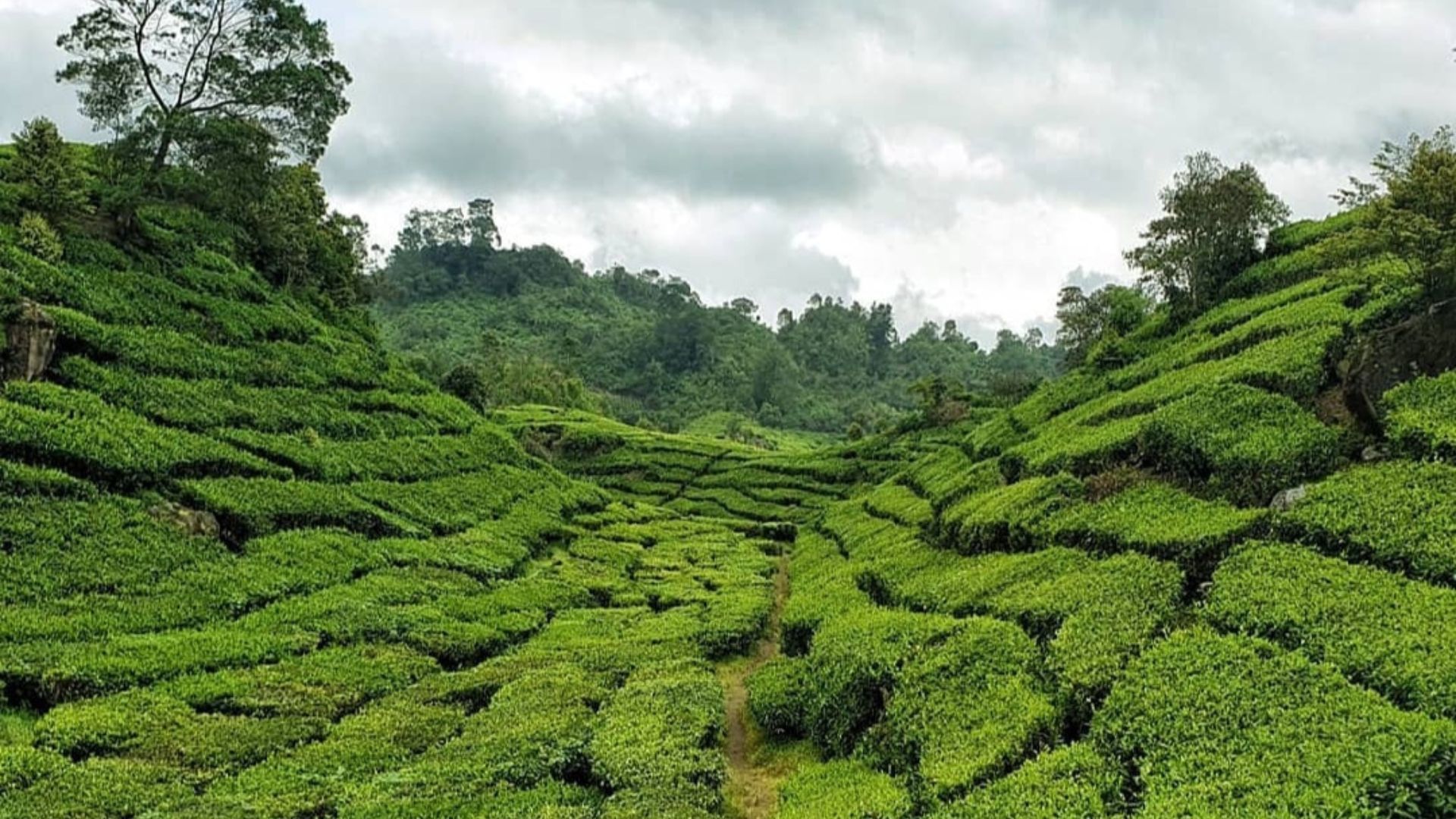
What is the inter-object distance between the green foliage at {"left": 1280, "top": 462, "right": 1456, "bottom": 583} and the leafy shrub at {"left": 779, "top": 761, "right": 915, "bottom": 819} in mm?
7936

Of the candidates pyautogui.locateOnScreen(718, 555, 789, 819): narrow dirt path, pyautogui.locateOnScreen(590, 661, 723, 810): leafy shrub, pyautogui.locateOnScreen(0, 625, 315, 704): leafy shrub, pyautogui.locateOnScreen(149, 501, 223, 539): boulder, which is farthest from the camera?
pyautogui.locateOnScreen(149, 501, 223, 539): boulder

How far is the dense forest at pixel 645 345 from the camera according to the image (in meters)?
115

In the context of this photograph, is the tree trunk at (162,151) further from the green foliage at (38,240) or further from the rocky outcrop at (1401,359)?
the rocky outcrop at (1401,359)

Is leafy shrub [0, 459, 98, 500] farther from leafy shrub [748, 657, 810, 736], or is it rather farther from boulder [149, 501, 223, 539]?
leafy shrub [748, 657, 810, 736]

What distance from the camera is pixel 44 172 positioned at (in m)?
29.6

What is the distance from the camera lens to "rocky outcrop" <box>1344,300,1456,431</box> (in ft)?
55.6

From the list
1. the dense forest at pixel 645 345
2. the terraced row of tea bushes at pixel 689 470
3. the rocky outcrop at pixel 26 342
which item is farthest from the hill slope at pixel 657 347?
the rocky outcrop at pixel 26 342

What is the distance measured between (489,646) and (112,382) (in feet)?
47.9

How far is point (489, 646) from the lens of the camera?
2028 centimetres

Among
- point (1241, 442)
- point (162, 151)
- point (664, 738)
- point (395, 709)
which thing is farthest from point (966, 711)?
point (162, 151)

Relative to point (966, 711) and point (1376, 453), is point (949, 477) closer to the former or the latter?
point (1376, 453)

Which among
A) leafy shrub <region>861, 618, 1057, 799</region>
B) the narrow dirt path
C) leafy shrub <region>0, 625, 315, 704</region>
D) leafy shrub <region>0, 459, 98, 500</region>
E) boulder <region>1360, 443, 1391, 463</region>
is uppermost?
boulder <region>1360, 443, 1391, 463</region>

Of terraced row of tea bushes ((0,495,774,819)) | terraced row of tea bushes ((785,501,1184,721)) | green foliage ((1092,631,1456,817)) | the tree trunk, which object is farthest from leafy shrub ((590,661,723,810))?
the tree trunk

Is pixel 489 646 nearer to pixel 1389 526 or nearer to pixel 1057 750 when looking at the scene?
pixel 1057 750
